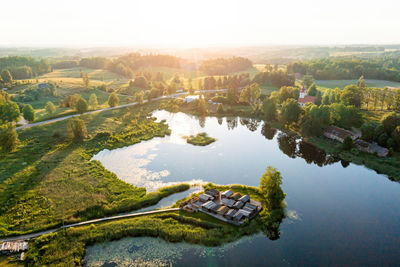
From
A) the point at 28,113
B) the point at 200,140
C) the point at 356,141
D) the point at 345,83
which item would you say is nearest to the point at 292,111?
the point at 356,141

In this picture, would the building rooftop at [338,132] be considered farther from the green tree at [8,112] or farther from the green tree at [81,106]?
the green tree at [8,112]

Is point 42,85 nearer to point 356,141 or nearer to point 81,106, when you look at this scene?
point 81,106

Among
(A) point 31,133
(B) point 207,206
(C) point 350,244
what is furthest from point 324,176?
(A) point 31,133

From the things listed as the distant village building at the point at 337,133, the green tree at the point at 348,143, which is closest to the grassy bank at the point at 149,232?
the green tree at the point at 348,143

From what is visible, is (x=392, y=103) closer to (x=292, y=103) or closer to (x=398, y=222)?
(x=292, y=103)

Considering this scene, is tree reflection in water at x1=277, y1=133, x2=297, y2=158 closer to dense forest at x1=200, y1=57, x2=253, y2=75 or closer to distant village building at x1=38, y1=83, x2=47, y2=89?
distant village building at x1=38, y1=83, x2=47, y2=89

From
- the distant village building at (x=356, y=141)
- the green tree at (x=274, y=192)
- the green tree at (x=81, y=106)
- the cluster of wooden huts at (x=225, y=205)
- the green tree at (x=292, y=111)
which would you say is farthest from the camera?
the green tree at (x=81, y=106)
